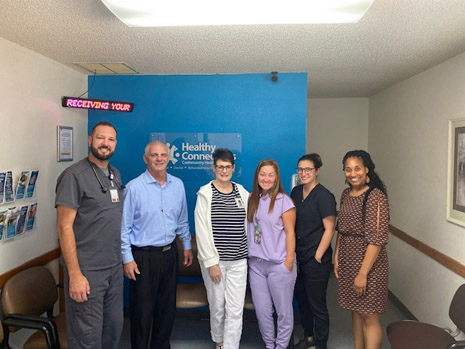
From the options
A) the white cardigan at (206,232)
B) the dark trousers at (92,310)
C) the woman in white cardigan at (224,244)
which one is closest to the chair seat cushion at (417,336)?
the woman in white cardigan at (224,244)

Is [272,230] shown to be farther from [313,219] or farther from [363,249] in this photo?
[363,249]

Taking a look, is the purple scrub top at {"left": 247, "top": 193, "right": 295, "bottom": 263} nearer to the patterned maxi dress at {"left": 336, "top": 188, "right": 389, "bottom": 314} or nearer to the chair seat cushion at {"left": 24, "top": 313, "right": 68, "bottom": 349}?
the patterned maxi dress at {"left": 336, "top": 188, "right": 389, "bottom": 314}

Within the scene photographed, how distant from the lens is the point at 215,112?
149 inches

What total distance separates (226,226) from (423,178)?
2166 millimetres

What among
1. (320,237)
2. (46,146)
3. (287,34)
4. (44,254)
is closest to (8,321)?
(44,254)

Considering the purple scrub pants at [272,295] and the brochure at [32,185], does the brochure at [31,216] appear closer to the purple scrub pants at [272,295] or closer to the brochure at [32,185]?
the brochure at [32,185]

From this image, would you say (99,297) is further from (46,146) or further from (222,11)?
(222,11)

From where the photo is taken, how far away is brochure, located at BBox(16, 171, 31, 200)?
2.82 meters

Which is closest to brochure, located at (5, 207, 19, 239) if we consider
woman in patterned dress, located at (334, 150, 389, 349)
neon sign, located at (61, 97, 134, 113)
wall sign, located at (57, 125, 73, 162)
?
wall sign, located at (57, 125, 73, 162)

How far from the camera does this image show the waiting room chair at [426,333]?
2.36 metres

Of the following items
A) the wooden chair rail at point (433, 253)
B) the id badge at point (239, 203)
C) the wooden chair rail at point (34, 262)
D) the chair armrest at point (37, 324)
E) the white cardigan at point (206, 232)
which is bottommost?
the chair armrest at point (37, 324)

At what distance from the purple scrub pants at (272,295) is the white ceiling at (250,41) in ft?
5.50

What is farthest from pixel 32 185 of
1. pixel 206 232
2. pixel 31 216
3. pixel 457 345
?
pixel 457 345

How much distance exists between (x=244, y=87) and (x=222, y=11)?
178 cm
